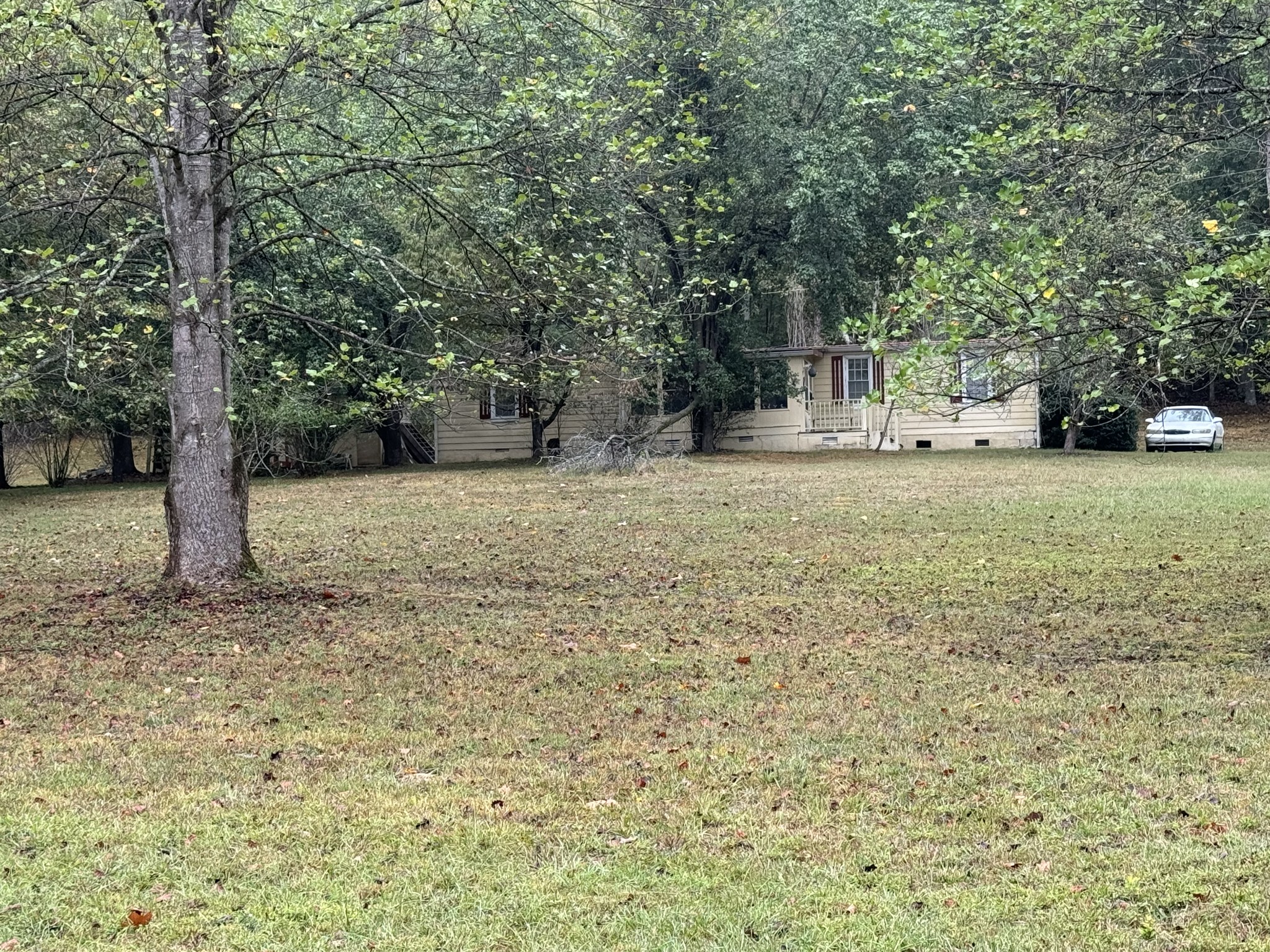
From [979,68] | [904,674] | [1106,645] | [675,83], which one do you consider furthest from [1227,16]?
[675,83]

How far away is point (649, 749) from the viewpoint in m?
5.98

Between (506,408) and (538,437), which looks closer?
(538,437)

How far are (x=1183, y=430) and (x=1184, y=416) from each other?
21.0 inches

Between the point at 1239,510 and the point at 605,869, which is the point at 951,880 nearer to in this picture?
the point at 605,869

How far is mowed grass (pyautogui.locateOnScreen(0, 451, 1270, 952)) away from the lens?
12.9ft

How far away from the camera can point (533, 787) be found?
5.34 meters

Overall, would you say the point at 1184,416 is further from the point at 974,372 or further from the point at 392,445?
the point at 974,372

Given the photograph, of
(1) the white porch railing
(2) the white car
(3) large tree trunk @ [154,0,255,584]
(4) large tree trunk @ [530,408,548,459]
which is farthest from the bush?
(3) large tree trunk @ [154,0,255,584]

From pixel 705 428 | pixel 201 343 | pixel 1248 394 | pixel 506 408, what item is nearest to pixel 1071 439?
pixel 705 428

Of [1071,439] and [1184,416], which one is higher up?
[1184,416]

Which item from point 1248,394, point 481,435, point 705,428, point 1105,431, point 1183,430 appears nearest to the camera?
point 1105,431

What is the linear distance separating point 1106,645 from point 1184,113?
4.50 metres

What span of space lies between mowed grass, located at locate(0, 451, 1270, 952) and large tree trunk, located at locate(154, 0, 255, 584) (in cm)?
48

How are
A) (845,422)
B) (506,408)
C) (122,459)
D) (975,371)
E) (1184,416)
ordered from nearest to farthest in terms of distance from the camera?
(975,371), (122,459), (1184,416), (506,408), (845,422)
